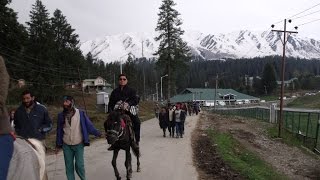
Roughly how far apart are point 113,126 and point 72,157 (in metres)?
1.10

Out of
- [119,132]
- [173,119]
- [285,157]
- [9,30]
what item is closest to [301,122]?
[285,157]

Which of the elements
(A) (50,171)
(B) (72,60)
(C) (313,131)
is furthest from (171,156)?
(B) (72,60)

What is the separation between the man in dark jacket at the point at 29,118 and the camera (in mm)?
9703

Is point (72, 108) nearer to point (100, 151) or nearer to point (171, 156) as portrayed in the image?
point (171, 156)

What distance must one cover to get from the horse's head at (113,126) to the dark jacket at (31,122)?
4.33 ft

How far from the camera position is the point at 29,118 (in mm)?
9781

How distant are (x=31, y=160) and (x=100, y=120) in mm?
38211

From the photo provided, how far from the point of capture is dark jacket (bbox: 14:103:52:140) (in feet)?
31.8

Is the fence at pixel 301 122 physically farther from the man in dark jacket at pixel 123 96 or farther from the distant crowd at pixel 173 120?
the man in dark jacket at pixel 123 96

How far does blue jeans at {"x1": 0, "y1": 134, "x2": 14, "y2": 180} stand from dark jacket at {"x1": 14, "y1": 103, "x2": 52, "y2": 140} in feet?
18.8

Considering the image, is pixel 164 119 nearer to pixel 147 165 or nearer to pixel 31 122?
pixel 147 165

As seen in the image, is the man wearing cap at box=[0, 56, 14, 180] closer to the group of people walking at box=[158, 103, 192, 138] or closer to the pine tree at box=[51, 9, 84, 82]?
the group of people walking at box=[158, 103, 192, 138]

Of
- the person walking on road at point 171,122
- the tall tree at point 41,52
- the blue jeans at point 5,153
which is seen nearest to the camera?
the blue jeans at point 5,153

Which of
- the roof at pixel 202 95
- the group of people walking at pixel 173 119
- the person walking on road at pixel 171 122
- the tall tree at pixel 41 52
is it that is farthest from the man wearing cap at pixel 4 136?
the roof at pixel 202 95
